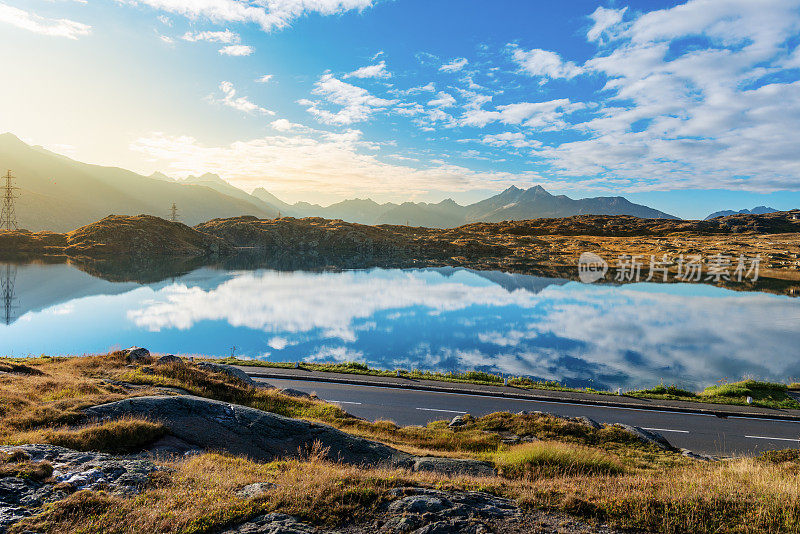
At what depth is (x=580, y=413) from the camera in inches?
934

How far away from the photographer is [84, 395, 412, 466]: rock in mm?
12758

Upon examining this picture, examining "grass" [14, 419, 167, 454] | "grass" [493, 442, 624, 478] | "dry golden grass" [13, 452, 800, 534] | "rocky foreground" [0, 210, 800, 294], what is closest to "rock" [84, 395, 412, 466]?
"grass" [14, 419, 167, 454]

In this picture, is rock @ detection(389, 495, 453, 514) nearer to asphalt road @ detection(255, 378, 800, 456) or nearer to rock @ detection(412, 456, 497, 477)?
rock @ detection(412, 456, 497, 477)

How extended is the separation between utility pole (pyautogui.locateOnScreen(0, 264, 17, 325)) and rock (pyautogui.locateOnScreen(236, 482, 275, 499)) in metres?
62.5

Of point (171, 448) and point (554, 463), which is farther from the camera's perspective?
point (554, 463)

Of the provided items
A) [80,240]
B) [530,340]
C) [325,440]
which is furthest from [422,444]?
[80,240]

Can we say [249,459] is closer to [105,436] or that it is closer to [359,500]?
[105,436]

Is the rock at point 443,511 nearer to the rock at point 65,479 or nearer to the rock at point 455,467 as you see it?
the rock at point 455,467

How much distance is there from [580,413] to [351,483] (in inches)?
767

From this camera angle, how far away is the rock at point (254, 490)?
845cm

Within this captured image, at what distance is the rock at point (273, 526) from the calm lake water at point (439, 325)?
30846mm

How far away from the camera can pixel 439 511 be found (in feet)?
27.0

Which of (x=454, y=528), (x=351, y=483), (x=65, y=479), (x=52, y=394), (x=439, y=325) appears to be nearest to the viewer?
(x=454, y=528)

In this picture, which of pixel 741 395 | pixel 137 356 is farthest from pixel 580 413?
pixel 137 356
